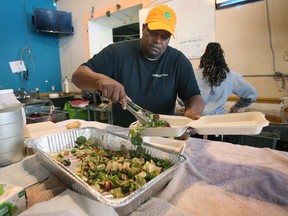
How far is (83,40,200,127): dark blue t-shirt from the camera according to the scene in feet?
4.53

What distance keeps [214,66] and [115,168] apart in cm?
154

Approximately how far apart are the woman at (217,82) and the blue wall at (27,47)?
331 cm

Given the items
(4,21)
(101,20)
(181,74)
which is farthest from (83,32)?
(181,74)

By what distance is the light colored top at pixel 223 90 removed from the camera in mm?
1933

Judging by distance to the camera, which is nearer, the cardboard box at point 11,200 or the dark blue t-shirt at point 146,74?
the cardboard box at point 11,200

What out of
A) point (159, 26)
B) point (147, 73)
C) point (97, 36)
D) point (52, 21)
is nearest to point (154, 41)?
point (159, 26)

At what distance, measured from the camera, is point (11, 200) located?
1.69 feet

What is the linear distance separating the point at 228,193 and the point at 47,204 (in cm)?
54

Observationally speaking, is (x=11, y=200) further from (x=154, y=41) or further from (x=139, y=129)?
(x=154, y=41)

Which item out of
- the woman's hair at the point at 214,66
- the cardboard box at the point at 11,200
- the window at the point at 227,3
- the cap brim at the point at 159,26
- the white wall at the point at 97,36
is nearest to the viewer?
the cardboard box at the point at 11,200

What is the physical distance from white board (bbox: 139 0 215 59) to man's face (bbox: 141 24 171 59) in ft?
4.45

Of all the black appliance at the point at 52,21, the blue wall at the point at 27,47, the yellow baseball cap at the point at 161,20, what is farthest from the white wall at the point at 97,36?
the yellow baseball cap at the point at 161,20

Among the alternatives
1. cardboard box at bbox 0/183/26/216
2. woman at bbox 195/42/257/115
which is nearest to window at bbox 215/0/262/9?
woman at bbox 195/42/257/115

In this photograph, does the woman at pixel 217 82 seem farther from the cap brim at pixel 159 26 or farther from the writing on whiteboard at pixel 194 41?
the cap brim at pixel 159 26
